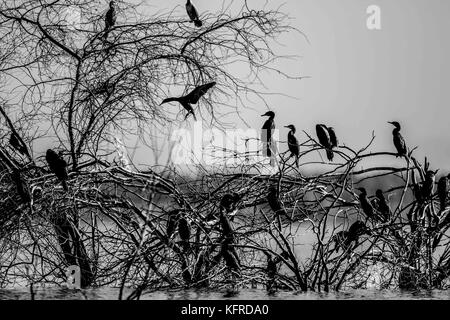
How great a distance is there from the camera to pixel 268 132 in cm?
773

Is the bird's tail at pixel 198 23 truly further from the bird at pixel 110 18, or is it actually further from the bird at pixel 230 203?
the bird at pixel 230 203

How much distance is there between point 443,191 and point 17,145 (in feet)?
12.5

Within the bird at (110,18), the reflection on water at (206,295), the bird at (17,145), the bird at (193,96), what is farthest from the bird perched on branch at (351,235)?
the bird at (17,145)

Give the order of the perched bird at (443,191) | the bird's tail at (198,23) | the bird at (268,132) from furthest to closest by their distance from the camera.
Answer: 1. the bird's tail at (198,23)
2. the perched bird at (443,191)
3. the bird at (268,132)

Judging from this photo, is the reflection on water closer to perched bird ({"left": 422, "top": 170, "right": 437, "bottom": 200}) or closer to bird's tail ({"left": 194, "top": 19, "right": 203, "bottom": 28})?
perched bird ({"left": 422, "top": 170, "right": 437, "bottom": 200})

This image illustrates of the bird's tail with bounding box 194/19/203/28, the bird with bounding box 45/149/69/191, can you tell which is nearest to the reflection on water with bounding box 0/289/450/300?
the bird with bounding box 45/149/69/191

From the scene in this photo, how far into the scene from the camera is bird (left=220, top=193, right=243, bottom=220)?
18.5 ft

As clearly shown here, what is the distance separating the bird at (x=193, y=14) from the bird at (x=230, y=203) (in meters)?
1.75

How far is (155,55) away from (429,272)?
2967 mm

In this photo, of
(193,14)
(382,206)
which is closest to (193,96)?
(193,14)

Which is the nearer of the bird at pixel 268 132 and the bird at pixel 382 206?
the bird at pixel 268 132

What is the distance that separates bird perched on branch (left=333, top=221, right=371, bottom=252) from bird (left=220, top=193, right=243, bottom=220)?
79 cm

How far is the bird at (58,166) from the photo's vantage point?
554 centimetres
